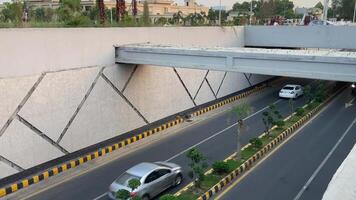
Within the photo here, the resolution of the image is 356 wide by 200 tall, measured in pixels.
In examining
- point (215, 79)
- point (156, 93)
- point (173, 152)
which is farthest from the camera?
point (215, 79)

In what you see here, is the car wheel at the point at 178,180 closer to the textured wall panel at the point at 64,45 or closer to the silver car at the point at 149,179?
the silver car at the point at 149,179

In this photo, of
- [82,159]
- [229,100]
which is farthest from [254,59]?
[229,100]

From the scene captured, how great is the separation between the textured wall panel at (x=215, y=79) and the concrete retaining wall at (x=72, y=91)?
3566mm

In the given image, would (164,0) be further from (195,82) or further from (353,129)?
(353,129)

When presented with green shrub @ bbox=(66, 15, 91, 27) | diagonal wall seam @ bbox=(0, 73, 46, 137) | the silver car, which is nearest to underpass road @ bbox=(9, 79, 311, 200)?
the silver car

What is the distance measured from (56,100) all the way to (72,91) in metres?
0.92

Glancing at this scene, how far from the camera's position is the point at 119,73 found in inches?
759

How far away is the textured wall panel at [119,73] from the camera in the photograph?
18638mm

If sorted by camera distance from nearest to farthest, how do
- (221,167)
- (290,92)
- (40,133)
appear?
1. (221,167)
2. (40,133)
3. (290,92)

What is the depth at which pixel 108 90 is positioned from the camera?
18.6 metres

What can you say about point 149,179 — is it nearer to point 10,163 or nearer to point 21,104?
point 10,163

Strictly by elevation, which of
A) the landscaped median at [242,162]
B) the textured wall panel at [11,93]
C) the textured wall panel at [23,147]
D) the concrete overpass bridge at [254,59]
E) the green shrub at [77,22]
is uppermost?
the green shrub at [77,22]

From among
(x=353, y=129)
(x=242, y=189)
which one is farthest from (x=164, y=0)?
(x=242, y=189)

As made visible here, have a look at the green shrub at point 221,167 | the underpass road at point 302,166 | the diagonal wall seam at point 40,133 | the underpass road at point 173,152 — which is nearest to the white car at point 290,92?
the underpass road at point 173,152
